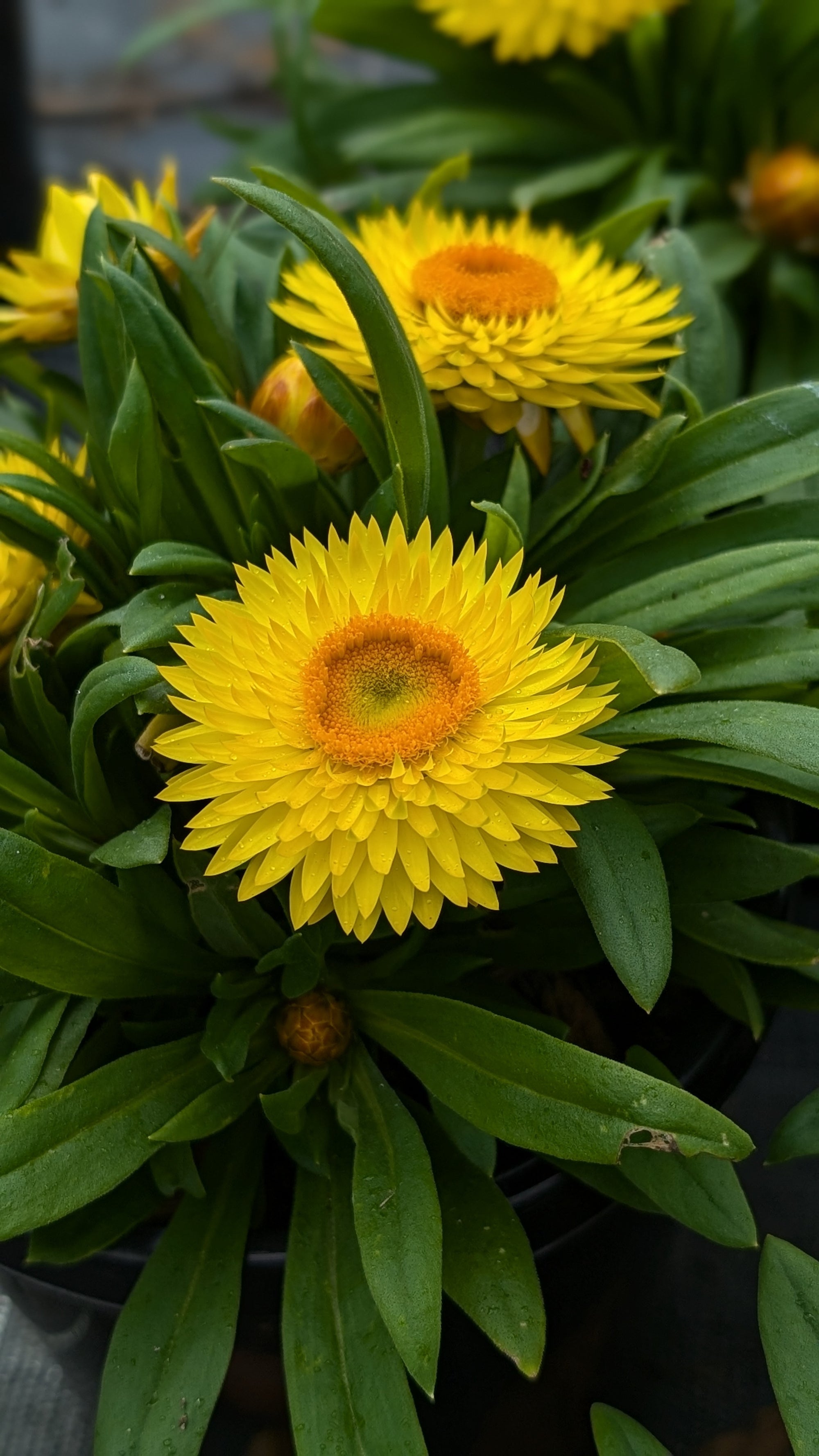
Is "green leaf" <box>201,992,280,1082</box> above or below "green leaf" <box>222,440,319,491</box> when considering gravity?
below

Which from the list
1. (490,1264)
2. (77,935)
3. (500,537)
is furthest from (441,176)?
(490,1264)

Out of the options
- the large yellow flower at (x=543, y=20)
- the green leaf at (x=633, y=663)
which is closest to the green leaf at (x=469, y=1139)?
the green leaf at (x=633, y=663)

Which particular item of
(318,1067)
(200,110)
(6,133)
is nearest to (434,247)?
(318,1067)

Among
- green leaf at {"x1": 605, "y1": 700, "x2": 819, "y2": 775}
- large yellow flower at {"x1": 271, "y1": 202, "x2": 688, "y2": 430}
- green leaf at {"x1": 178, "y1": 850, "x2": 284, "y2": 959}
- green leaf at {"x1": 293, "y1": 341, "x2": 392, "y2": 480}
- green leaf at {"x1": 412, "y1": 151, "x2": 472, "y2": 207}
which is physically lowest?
green leaf at {"x1": 178, "y1": 850, "x2": 284, "y2": 959}

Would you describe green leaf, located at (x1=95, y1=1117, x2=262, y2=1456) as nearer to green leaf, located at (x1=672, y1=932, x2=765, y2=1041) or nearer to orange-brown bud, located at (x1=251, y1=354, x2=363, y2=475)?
green leaf, located at (x1=672, y1=932, x2=765, y2=1041)

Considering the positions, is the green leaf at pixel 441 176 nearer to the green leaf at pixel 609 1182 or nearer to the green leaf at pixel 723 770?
the green leaf at pixel 723 770

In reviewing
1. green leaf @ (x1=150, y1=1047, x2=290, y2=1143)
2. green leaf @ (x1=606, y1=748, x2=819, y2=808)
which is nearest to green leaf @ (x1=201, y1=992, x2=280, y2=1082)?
green leaf @ (x1=150, y1=1047, x2=290, y2=1143)
